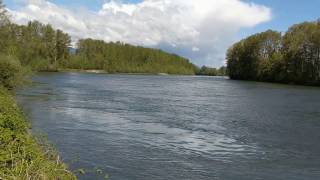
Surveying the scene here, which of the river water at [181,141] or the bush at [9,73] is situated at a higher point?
the bush at [9,73]

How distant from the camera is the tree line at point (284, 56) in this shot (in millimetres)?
111562

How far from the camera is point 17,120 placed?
1597 cm

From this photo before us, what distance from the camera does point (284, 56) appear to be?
120875mm

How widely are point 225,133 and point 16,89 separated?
32533 millimetres

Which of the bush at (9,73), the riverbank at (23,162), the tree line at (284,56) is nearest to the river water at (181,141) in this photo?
the riverbank at (23,162)

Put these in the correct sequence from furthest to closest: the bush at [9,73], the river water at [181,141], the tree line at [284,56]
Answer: the tree line at [284,56] → the bush at [9,73] → the river water at [181,141]

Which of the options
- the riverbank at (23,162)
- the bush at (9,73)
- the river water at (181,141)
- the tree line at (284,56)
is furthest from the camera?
the tree line at (284,56)

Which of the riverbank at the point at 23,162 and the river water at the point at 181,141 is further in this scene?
the river water at the point at 181,141

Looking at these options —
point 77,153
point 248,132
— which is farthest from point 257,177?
point 248,132

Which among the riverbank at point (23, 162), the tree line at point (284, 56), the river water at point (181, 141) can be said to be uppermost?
the tree line at point (284, 56)

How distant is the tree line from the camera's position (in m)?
112

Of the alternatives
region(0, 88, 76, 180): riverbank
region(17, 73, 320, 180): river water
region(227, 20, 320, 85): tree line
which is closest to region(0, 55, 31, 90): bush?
region(17, 73, 320, 180): river water

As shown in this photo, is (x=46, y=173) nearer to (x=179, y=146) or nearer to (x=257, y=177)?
(x=257, y=177)

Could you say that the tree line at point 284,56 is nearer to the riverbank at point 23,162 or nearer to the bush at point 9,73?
the bush at point 9,73
